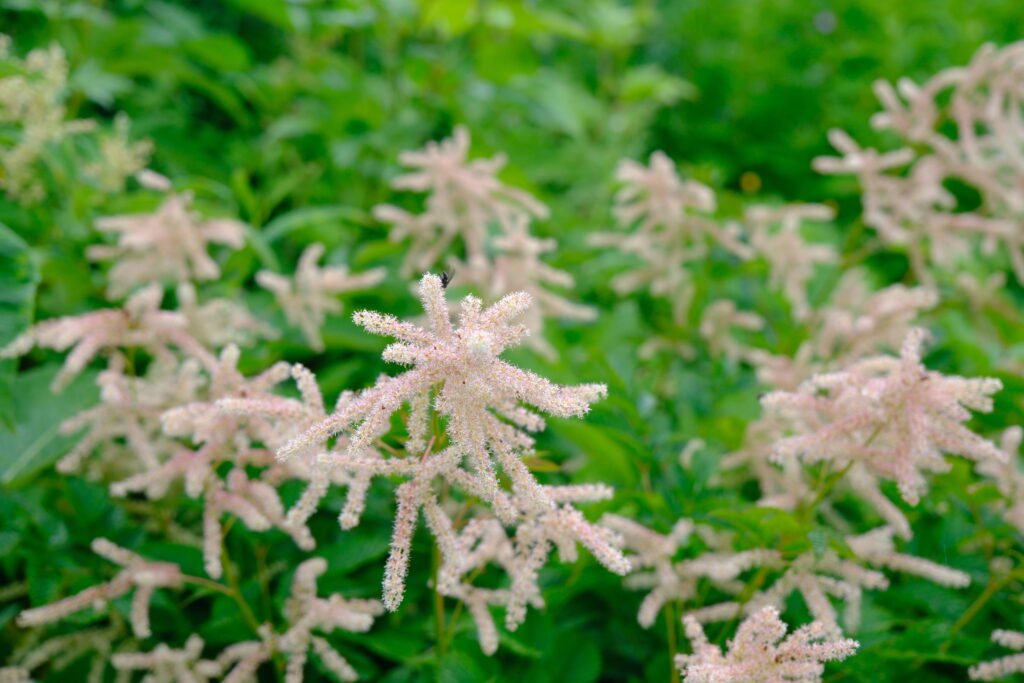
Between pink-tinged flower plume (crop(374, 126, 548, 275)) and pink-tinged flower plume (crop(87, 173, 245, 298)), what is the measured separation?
0.58 metres

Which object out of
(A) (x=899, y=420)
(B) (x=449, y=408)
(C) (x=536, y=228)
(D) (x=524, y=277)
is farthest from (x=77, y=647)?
(C) (x=536, y=228)

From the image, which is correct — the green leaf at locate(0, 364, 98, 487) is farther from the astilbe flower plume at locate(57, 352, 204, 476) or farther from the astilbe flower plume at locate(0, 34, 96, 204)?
the astilbe flower plume at locate(0, 34, 96, 204)

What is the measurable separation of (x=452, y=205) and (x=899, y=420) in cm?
165

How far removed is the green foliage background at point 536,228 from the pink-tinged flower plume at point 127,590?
0.06 meters

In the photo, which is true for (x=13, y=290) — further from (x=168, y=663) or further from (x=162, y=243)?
(x=168, y=663)

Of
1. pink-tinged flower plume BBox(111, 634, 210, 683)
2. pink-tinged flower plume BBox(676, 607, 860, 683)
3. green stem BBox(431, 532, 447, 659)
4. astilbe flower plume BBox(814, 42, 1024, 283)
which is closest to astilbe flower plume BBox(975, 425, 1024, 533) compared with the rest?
pink-tinged flower plume BBox(676, 607, 860, 683)

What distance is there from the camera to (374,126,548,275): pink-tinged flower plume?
2.74 meters

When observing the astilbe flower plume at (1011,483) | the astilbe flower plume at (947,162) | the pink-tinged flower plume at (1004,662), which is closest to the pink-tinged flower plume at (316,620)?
the pink-tinged flower plume at (1004,662)

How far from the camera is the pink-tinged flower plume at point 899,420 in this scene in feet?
5.46

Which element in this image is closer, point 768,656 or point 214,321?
point 768,656

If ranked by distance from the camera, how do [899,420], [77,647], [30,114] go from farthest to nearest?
[30,114], [77,647], [899,420]

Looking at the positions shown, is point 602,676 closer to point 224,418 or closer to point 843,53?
point 224,418

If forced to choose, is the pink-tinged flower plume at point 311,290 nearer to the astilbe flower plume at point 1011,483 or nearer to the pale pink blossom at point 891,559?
the pale pink blossom at point 891,559

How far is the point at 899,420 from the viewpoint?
1694 mm
